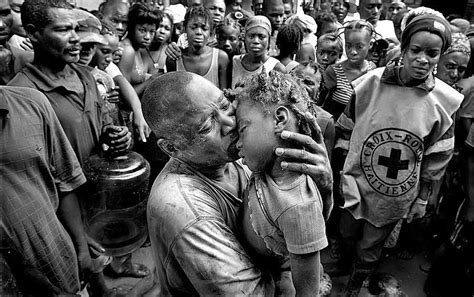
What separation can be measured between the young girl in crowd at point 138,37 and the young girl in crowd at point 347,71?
6.53ft

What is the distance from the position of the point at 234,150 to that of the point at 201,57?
2903 mm

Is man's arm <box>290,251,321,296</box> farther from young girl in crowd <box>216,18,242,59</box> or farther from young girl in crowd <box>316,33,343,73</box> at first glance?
young girl in crowd <box>216,18,242,59</box>

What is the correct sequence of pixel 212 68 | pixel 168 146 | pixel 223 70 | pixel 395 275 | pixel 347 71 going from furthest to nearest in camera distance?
pixel 223 70 < pixel 212 68 < pixel 347 71 < pixel 395 275 < pixel 168 146

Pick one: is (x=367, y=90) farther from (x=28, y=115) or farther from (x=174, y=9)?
(x=174, y=9)

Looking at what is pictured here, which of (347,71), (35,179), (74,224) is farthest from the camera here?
(347,71)

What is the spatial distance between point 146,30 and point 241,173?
129 inches

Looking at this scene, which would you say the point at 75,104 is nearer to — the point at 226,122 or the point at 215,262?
the point at 226,122

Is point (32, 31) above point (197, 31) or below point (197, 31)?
above

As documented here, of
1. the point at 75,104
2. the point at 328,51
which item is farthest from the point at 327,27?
the point at 75,104

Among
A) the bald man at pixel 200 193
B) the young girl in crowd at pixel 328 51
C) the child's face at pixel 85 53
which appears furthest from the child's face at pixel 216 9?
the bald man at pixel 200 193

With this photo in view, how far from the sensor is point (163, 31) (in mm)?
4637

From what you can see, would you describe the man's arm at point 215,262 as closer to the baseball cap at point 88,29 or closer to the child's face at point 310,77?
the child's face at point 310,77

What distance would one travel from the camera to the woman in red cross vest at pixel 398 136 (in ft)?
8.11

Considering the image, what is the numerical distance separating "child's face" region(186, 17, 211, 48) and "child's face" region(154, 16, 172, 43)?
0.76 metres
